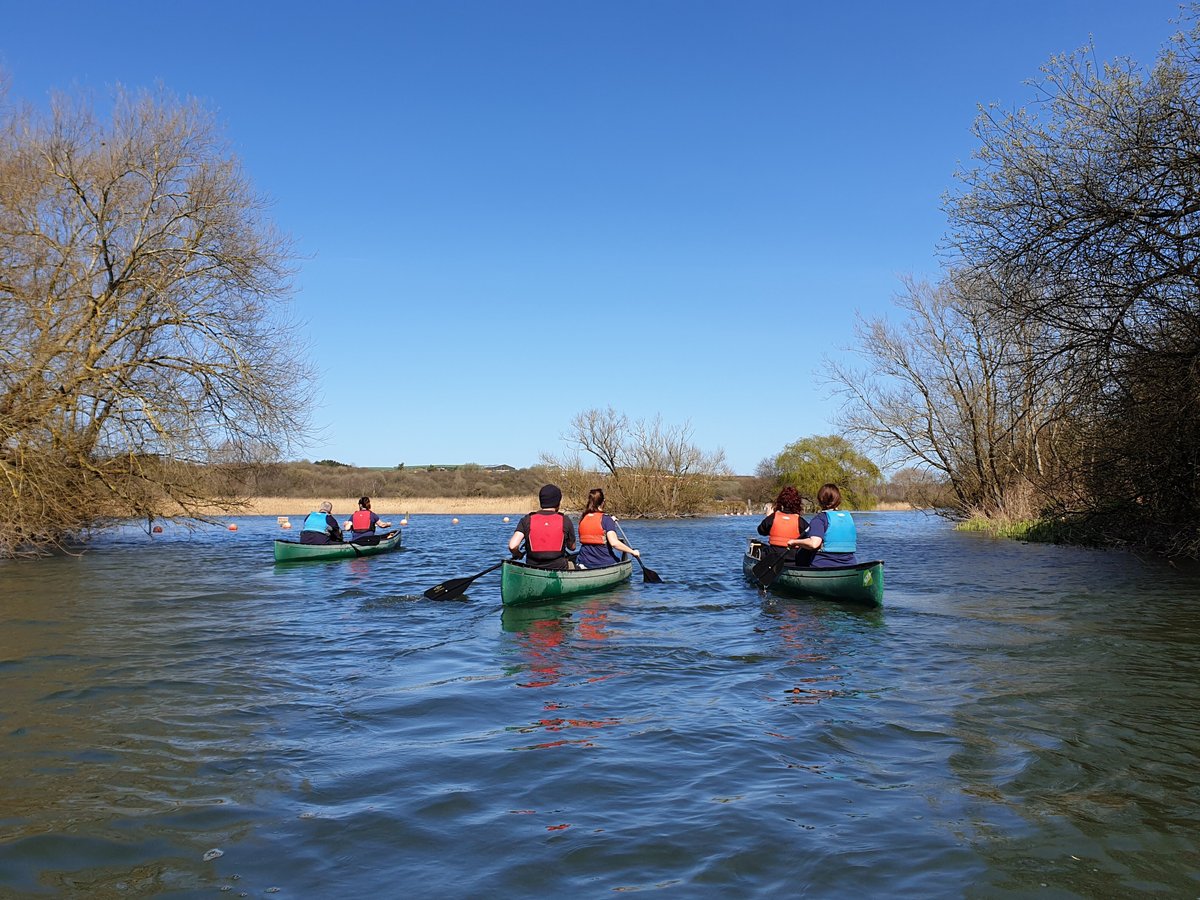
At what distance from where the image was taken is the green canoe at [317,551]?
61.8 ft

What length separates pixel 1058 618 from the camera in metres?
10.9

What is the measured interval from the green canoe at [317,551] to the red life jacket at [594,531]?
7767mm

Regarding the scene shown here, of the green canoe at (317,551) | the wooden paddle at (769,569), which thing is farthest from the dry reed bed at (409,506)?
the wooden paddle at (769,569)

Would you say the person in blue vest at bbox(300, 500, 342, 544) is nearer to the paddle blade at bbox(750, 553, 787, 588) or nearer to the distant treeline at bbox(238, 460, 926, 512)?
the paddle blade at bbox(750, 553, 787, 588)

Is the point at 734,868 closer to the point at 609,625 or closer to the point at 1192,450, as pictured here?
the point at 609,625

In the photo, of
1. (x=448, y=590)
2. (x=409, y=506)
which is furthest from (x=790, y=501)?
(x=409, y=506)

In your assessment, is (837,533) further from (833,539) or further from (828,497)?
(828,497)

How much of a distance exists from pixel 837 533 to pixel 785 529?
58.8 inches

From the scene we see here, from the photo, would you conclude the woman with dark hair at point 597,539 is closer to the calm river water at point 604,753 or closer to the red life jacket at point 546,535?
the red life jacket at point 546,535

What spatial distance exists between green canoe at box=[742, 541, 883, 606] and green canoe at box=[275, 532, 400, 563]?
10.6 m

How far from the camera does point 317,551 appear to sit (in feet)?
62.9

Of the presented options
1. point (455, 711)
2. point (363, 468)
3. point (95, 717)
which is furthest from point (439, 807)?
point (363, 468)

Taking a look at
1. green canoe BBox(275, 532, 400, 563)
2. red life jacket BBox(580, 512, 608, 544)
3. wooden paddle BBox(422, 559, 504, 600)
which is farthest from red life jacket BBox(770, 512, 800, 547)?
green canoe BBox(275, 532, 400, 563)

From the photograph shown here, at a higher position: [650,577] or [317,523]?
[317,523]
